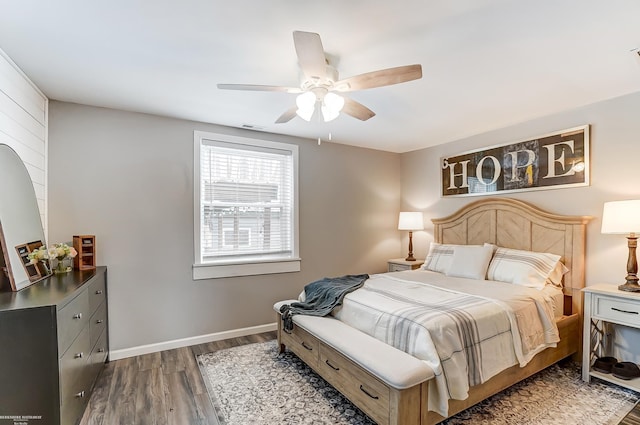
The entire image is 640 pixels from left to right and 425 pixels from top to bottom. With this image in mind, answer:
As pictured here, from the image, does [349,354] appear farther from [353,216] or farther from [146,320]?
[353,216]

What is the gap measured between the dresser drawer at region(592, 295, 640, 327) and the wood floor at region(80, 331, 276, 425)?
3037 mm

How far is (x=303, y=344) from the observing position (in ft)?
8.84

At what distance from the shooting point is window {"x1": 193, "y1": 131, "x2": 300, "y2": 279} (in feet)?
11.5

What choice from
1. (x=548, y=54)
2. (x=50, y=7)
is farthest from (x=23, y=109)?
(x=548, y=54)

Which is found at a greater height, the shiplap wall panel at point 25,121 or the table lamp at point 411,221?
the shiplap wall panel at point 25,121

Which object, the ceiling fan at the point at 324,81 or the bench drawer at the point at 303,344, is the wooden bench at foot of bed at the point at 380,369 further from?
the ceiling fan at the point at 324,81

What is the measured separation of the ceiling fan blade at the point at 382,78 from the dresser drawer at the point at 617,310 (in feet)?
7.70

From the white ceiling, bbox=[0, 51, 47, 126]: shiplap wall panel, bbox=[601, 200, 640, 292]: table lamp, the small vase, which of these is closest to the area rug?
bbox=[601, 200, 640, 292]: table lamp

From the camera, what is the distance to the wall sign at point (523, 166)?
3062mm

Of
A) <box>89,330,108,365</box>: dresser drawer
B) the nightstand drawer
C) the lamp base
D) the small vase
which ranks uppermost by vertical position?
the small vase

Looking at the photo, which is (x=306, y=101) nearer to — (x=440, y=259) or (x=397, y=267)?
(x=440, y=259)

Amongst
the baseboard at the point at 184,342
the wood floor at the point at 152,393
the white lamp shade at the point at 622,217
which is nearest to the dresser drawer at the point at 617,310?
the white lamp shade at the point at 622,217

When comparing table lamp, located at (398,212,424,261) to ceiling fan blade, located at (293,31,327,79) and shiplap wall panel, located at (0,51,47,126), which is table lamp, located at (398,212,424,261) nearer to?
ceiling fan blade, located at (293,31,327,79)

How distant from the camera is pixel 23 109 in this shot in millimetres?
2357
